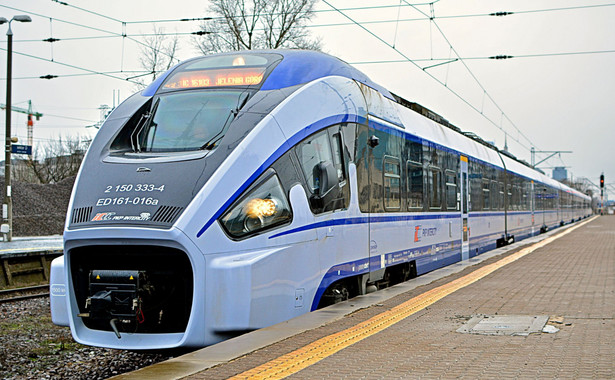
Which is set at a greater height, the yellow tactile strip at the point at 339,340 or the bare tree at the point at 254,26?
the bare tree at the point at 254,26

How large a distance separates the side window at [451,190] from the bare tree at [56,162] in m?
49.3

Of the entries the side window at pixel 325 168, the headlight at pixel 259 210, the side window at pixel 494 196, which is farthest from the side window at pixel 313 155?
the side window at pixel 494 196

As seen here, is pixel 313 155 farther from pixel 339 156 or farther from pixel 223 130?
pixel 223 130

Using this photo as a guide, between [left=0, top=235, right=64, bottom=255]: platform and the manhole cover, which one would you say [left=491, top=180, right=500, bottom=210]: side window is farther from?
the manhole cover

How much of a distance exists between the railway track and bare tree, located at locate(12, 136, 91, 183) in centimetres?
4598

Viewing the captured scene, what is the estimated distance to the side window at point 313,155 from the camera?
834cm

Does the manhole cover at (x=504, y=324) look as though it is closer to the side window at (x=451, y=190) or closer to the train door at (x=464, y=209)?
the side window at (x=451, y=190)

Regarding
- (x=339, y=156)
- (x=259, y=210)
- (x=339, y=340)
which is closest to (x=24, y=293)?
(x=339, y=156)

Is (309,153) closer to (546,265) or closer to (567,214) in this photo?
(546,265)

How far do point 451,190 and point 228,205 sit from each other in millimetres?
9762

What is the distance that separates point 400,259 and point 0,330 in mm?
6496

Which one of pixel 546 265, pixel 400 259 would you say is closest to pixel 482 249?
pixel 546 265

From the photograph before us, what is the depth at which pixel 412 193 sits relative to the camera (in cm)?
1282

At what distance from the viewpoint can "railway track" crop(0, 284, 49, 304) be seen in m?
14.0
